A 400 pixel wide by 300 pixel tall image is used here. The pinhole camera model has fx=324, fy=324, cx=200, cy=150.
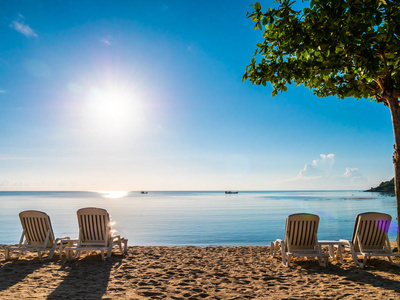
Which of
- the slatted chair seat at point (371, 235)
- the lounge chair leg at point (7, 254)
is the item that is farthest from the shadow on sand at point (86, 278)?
the slatted chair seat at point (371, 235)

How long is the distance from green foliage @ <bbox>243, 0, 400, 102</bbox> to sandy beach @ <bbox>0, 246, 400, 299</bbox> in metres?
4.08

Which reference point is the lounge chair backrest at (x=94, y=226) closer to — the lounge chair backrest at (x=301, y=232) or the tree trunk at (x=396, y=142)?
the lounge chair backrest at (x=301, y=232)

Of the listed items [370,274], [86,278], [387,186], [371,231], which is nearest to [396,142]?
[371,231]

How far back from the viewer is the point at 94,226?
8.12m

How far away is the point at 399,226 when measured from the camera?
313 inches

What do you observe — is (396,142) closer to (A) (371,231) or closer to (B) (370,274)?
(A) (371,231)

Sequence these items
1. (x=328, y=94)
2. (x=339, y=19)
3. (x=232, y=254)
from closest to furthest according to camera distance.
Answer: (x=339, y=19)
(x=232, y=254)
(x=328, y=94)

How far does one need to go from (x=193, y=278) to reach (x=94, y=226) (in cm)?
311

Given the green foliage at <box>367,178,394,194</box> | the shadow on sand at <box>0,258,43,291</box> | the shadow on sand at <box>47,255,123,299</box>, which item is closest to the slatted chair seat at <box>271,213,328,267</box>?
the shadow on sand at <box>47,255,123,299</box>

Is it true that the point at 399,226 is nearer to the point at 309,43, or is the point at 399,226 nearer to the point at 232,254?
the point at 232,254

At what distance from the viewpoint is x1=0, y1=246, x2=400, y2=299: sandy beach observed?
531cm

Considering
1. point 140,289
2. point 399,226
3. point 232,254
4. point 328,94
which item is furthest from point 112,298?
point 328,94

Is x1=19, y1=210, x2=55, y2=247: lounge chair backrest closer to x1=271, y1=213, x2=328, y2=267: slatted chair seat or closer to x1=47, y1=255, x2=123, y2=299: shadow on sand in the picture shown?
x1=47, y1=255, x2=123, y2=299: shadow on sand

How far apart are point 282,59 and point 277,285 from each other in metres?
4.99
